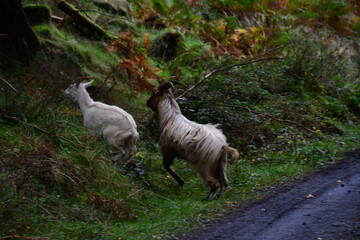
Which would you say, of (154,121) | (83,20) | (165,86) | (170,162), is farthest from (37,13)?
(170,162)

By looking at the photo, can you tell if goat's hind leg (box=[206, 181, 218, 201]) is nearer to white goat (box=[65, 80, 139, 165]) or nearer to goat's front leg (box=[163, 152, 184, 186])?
goat's front leg (box=[163, 152, 184, 186])

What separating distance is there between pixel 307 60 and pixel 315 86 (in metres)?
0.87

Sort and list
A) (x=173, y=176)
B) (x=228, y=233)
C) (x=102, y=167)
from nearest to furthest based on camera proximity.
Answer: (x=228, y=233) < (x=102, y=167) < (x=173, y=176)

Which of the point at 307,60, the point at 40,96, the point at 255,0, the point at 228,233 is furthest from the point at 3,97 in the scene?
the point at 255,0

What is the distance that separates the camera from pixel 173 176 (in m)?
8.66

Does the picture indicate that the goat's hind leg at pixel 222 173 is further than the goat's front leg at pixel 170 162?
No

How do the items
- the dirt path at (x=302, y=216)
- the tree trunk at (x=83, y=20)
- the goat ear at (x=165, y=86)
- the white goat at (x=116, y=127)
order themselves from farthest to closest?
the tree trunk at (x=83, y=20)
the goat ear at (x=165, y=86)
the white goat at (x=116, y=127)
the dirt path at (x=302, y=216)

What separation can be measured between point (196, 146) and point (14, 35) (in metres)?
5.64

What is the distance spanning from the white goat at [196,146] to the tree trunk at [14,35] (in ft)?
14.1

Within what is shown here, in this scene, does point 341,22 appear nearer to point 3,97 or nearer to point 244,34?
point 244,34

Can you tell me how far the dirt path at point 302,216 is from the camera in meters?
6.03

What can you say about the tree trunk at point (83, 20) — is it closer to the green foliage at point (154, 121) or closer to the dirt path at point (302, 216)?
the green foliage at point (154, 121)

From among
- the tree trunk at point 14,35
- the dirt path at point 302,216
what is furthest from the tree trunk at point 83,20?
the dirt path at point 302,216

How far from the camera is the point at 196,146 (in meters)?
8.05
